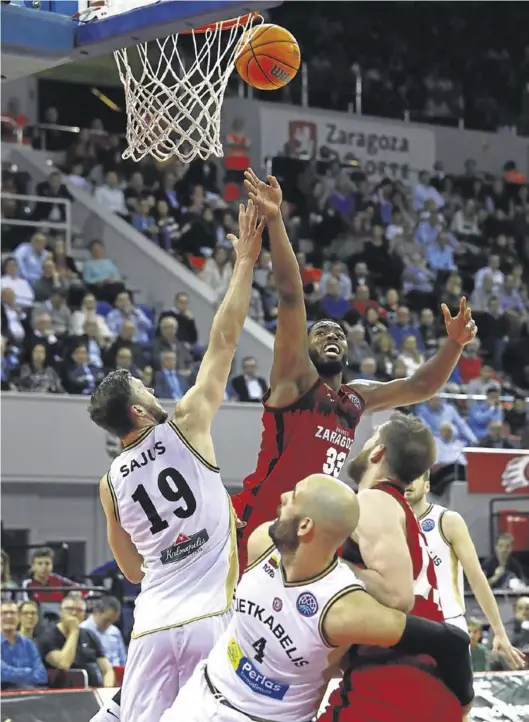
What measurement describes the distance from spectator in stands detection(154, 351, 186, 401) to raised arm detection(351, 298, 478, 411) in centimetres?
763

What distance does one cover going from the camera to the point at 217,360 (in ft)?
17.7

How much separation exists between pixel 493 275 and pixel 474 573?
13528 millimetres

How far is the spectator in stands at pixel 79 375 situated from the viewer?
13789mm

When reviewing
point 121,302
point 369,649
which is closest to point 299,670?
point 369,649

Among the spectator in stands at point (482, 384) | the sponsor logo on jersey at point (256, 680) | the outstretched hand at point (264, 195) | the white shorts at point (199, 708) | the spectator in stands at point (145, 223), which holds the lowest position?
the spectator in stands at point (482, 384)

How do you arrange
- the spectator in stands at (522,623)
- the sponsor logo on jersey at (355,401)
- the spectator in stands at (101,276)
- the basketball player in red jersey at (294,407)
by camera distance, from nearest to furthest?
the basketball player in red jersey at (294,407) < the sponsor logo on jersey at (355,401) < the spectator in stands at (522,623) < the spectator in stands at (101,276)

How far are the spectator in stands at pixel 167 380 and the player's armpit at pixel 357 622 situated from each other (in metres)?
10.4

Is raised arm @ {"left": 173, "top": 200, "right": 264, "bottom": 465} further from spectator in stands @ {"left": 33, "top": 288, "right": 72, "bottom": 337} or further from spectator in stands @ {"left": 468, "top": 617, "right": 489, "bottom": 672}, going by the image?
spectator in stands @ {"left": 33, "top": 288, "right": 72, "bottom": 337}

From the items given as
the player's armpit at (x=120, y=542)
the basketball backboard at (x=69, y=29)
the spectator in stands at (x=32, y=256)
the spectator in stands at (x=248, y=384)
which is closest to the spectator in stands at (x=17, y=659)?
the player's armpit at (x=120, y=542)

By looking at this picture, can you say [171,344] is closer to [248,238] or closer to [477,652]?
[477,652]

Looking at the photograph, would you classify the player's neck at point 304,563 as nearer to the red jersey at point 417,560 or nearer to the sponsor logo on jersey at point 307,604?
the sponsor logo on jersey at point 307,604

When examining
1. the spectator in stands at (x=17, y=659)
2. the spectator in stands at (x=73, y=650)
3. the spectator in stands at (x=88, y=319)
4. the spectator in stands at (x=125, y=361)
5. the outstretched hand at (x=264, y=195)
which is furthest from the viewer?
the spectator in stands at (x=88, y=319)

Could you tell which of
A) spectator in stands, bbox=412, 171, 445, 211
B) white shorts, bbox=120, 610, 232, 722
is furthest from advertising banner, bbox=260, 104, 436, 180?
white shorts, bbox=120, 610, 232, 722

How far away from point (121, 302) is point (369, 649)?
36.7ft
